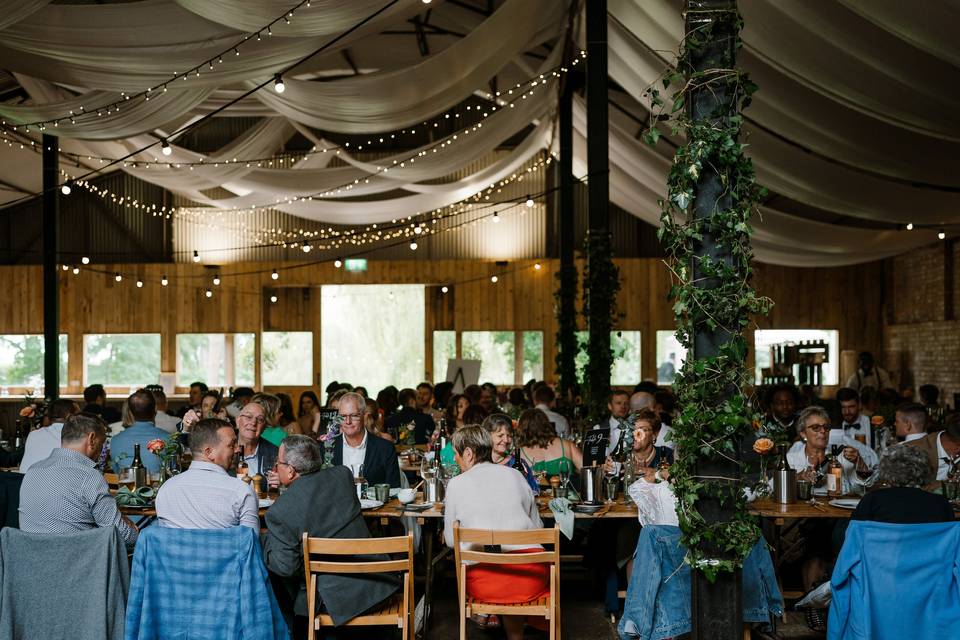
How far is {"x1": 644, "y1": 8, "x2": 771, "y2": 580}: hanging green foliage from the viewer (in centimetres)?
345

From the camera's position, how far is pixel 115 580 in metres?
4.01

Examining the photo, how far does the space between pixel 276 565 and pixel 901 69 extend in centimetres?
509

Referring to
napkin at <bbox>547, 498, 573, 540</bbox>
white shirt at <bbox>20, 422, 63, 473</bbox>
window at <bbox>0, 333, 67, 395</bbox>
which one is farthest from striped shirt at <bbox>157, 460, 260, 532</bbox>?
window at <bbox>0, 333, 67, 395</bbox>

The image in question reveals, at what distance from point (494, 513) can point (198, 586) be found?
133 centimetres

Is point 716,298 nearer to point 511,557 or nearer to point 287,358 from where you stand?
point 511,557

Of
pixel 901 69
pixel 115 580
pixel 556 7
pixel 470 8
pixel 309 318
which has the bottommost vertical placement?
pixel 115 580

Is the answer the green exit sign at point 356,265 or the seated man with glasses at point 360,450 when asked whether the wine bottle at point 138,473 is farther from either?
the green exit sign at point 356,265

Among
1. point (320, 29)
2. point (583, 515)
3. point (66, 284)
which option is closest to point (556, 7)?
point (320, 29)

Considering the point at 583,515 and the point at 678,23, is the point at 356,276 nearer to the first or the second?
the point at 678,23

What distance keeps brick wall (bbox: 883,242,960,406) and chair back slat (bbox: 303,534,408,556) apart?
1271cm

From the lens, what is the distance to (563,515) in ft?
15.9

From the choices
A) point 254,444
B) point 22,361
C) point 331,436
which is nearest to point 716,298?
point 331,436

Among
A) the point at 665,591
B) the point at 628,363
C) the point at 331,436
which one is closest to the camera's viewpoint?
the point at 665,591

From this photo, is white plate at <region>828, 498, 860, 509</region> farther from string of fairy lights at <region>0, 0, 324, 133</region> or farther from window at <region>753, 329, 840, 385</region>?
window at <region>753, 329, 840, 385</region>
